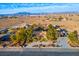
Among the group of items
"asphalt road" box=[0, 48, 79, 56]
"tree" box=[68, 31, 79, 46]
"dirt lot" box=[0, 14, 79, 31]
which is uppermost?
"dirt lot" box=[0, 14, 79, 31]

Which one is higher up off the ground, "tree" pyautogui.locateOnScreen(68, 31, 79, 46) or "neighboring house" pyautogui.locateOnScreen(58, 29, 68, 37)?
"neighboring house" pyautogui.locateOnScreen(58, 29, 68, 37)

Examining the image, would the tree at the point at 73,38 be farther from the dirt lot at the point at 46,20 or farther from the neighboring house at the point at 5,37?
the neighboring house at the point at 5,37

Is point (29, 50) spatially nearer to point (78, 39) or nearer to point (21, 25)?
point (21, 25)

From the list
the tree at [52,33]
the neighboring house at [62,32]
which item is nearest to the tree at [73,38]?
the neighboring house at [62,32]

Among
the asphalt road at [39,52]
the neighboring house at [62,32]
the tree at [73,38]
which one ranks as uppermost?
the neighboring house at [62,32]

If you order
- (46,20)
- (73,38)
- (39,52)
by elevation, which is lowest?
(39,52)

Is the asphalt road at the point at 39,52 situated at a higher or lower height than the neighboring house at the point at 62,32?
lower

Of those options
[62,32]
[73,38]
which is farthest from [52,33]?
[73,38]

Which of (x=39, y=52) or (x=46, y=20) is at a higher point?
(x=46, y=20)

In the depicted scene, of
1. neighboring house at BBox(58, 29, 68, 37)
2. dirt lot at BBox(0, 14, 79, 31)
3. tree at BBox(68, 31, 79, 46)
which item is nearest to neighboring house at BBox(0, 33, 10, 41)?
dirt lot at BBox(0, 14, 79, 31)

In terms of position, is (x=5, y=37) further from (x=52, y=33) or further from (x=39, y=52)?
(x=52, y=33)

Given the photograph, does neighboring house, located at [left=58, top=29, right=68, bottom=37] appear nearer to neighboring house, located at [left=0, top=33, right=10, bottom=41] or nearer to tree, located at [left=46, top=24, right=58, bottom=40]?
tree, located at [left=46, top=24, right=58, bottom=40]
